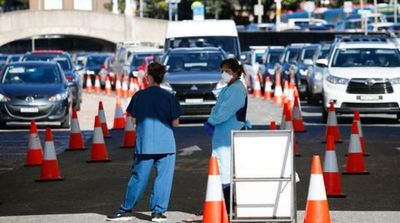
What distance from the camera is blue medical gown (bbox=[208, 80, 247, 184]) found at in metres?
13.5

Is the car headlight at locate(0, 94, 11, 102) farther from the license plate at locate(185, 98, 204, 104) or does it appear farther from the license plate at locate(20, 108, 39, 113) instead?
the license plate at locate(185, 98, 204, 104)

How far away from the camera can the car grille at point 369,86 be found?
2783 cm

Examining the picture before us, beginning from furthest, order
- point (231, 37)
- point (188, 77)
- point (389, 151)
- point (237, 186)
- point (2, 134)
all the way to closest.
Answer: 1. point (231, 37)
2. point (188, 77)
3. point (2, 134)
4. point (389, 151)
5. point (237, 186)

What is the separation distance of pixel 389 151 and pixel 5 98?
10.5 meters

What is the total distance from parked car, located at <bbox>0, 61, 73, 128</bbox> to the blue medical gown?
15.9 m

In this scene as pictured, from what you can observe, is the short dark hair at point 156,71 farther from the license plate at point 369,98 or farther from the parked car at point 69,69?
the parked car at point 69,69

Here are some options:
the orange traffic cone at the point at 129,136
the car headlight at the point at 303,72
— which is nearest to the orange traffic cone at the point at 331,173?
the orange traffic cone at the point at 129,136

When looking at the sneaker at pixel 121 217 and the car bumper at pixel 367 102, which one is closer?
the sneaker at pixel 121 217

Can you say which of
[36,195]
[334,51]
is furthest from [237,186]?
[334,51]

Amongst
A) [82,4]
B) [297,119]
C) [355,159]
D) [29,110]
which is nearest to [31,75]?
[29,110]

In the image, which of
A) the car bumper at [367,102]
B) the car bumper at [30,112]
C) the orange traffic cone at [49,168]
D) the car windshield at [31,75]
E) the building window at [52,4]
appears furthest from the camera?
the building window at [52,4]

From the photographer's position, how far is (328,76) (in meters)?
28.8

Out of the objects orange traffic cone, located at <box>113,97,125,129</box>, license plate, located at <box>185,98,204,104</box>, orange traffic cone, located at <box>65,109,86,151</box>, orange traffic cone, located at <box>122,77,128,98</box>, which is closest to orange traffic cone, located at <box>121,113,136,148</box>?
orange traffic cone, located at <box>65,109,86,151</box>

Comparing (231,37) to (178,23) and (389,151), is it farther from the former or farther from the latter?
(389,151)
